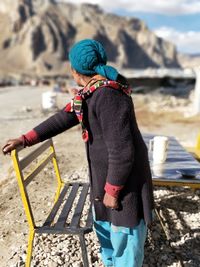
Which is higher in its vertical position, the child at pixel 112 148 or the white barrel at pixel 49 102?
the child at pixel 112 148

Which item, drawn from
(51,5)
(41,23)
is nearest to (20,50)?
(41,23)

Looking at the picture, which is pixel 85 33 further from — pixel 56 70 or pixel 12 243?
pixel 12 243

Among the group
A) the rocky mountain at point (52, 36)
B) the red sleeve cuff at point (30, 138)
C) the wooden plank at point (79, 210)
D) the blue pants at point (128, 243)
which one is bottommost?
the rocky mountain at point (52, 36)

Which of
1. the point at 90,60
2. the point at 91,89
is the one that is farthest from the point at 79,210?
the point at 90,60

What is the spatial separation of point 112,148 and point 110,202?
41 centimetres

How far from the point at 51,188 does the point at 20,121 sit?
853 centimetres

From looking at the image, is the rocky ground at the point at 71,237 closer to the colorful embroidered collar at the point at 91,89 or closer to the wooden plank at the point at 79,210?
the wooden plank at the point at 79,210

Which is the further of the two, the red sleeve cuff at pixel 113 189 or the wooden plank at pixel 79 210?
the wooden plank at pixel 79 210

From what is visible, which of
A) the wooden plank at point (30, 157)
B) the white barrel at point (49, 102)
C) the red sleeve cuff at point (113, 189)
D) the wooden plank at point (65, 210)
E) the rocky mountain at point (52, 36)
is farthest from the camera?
the rocky mountain at point (52, 36)

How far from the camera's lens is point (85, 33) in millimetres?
159250

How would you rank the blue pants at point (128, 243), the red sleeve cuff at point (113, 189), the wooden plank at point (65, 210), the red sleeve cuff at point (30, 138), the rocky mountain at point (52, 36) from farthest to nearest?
the rocky mountain at point (52, 36), the wooden plank at point (65, 210), the red sleeve cuff at point (30, 138), the blue pants at point (128, 243), the red sleeve cuff at point (113, 189)

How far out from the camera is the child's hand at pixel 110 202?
2.49m

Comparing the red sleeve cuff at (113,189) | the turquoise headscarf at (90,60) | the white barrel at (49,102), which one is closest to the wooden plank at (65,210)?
the red sleeve cuff at (113,189)

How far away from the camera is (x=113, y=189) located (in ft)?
8.05
